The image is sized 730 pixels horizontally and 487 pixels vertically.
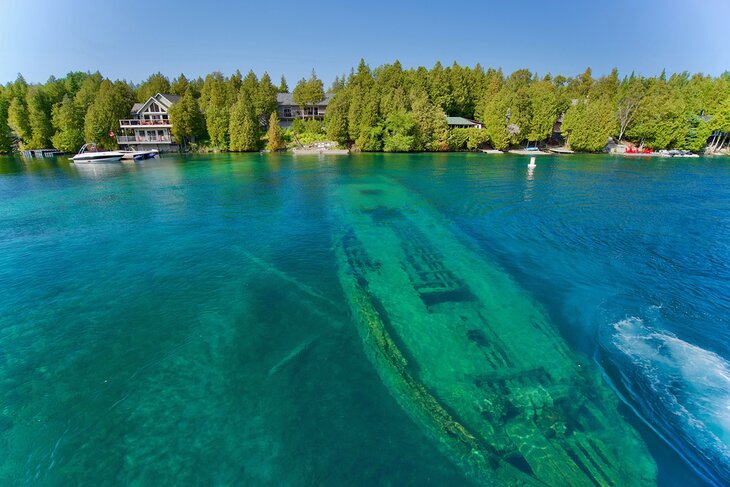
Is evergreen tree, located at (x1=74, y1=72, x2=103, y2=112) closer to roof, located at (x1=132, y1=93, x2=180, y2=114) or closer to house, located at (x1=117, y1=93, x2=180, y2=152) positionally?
house, located at (x1=117, y1=93, x2=180, y2=152)

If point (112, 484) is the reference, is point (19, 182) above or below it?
above

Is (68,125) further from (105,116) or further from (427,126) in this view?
(427,126)

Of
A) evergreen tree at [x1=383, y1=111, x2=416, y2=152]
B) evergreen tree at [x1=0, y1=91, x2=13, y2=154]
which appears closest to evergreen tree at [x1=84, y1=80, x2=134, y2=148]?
evergreen tree at [x1=0, y1=91, x2=13, y2=154]

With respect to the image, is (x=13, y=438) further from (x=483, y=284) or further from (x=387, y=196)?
(x=387, y=196)

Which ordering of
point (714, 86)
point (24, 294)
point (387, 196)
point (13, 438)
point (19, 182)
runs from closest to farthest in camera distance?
point (13, 438) < point (24, 294) < point (387, 196) < point (19, 182) < point (714, 86)

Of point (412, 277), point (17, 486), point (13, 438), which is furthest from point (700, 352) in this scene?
point (13, 438)

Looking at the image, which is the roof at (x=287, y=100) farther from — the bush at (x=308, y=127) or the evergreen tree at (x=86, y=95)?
the evergreen tree at (x=86, y=95)
